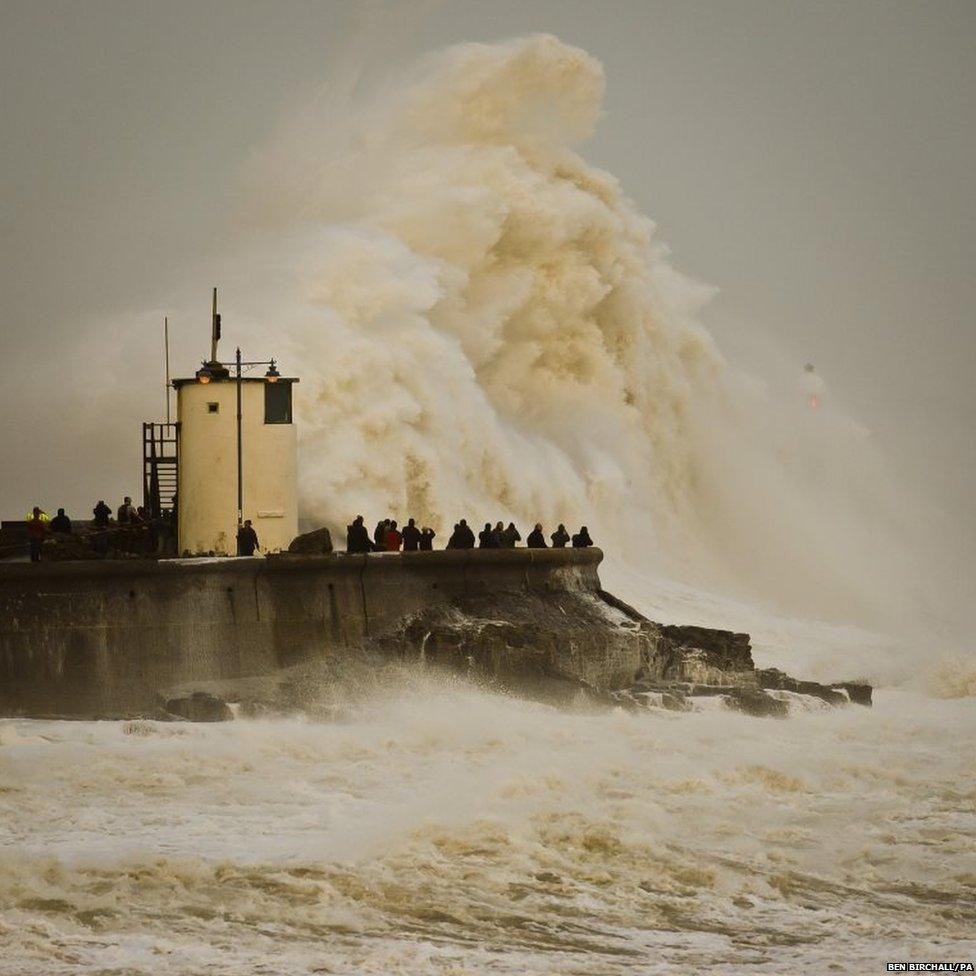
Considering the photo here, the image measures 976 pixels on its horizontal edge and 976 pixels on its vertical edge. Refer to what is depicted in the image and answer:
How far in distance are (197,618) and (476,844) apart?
5866 millimetres

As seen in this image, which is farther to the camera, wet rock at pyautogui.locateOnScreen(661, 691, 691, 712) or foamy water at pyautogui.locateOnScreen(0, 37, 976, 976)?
wet rock at pyautogui.locateOnScreen(661, 691, 691, 712)

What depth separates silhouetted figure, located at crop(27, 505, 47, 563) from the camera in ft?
70.6

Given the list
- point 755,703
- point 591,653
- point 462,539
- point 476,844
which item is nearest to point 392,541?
point 462,539

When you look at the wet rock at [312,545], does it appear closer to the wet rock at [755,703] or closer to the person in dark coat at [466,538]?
the person in dark coat at [466,538]

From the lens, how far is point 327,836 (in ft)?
53.8

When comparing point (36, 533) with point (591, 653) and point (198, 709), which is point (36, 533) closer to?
point (198, 709)

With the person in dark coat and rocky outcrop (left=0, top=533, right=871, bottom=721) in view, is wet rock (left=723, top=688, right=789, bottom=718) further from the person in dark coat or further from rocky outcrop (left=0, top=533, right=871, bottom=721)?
the person in dark coat

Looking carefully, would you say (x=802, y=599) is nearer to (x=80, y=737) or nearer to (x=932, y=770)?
(x=932, y=770)

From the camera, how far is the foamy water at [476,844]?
1382cm

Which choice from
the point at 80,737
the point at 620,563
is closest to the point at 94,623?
the point at 80,737

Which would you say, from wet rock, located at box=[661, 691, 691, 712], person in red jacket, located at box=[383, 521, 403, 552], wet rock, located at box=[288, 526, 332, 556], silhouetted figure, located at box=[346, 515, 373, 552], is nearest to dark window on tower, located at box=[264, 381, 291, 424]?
silhouetted figure, located at box=[346, 515, 373, 552]

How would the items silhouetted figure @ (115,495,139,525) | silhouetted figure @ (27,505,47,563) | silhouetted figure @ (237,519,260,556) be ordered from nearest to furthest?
silhouetted figure @ (27,505,47,563) < silhouetted figure @ (237,519,260,556) < silhouetted figure @ (115,495,139,525)

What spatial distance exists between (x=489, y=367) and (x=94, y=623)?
1796 cm

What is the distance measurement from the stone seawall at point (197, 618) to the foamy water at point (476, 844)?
705 mm
